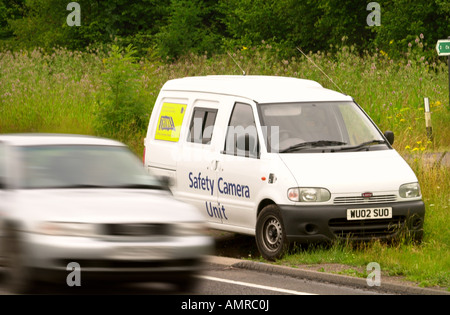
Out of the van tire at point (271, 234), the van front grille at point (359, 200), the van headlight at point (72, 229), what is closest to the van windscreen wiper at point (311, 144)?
the van tire at point (271, 234)

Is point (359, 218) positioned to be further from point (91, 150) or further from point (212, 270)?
point (91, 150)

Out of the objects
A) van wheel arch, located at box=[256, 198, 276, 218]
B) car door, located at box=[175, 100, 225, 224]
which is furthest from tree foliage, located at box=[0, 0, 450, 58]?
van wheel arch, located at box=[256, 198, 276, 218]

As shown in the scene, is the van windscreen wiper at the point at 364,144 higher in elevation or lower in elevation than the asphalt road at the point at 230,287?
higher

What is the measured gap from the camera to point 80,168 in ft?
31.9

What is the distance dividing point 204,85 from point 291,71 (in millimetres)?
12087

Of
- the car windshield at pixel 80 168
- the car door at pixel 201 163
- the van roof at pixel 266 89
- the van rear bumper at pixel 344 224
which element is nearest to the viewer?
the car windshield at pixel 80 168

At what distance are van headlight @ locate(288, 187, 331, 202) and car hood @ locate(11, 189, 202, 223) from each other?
273 centimetres

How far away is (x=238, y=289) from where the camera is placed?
10.3m

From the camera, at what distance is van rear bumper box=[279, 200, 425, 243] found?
11.8 m

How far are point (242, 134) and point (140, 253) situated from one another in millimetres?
4650

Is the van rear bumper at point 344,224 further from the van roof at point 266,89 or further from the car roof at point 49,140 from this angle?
the car roof at point 49,140

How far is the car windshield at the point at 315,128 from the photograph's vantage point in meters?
12.5

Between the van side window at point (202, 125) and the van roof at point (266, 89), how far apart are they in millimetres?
290

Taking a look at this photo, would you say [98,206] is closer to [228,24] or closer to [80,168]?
[80,168]
